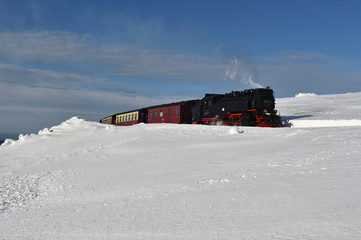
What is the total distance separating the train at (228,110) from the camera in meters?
21.8

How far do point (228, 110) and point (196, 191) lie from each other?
1662 cm

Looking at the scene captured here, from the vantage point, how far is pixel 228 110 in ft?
76.4

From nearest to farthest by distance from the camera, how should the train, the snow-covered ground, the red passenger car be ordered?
the snow-covered ground, the train, the red passenger car

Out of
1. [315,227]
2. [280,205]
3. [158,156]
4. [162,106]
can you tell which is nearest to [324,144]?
[158,156]

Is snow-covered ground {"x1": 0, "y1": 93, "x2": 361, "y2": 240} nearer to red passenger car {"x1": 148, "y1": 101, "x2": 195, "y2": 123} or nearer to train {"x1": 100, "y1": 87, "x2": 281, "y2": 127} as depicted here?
train {"x1": 100, "y1": 87, "x2": 281, "y2": 127}

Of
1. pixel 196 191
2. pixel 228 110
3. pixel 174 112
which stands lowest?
pixel 196 191

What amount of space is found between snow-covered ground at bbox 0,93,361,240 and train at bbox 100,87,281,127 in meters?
6.72

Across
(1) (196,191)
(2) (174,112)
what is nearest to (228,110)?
(2) (174,112)

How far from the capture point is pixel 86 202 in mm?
7340

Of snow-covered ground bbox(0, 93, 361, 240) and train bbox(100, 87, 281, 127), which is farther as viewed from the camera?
train bbox(100, 87, 281, 127)

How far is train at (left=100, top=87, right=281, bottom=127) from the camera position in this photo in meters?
21.8

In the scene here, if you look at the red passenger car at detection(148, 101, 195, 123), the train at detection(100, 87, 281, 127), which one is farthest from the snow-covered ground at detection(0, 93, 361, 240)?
the red passenger car at detection(148, 101, 195, 123)

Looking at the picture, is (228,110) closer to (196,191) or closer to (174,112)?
(174,112)

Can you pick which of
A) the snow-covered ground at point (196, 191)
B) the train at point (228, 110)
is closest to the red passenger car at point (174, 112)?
the train at point (228, 110)
